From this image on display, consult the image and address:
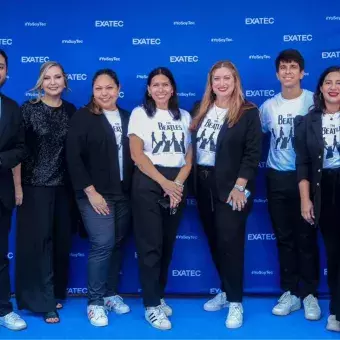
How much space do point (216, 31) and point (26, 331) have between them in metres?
2.47

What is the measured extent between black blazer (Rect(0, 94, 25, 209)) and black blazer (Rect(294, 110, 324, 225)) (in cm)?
170

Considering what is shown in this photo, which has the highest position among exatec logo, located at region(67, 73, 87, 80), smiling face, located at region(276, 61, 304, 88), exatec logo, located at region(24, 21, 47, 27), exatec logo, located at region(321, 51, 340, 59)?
exatec logo, located at region(24, 21, 47, 27)

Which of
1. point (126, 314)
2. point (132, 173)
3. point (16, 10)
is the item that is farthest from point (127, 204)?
point (16, 10)

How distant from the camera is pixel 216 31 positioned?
150 inches

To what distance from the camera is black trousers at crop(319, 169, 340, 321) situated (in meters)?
3.10

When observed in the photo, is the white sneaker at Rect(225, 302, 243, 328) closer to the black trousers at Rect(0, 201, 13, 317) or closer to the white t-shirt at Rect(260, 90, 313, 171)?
the white t-shirt at Rect(260, 90, 313, 171)

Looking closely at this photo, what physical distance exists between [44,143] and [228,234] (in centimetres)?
129

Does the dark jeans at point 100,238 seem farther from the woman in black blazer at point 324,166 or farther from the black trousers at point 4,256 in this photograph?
the woman in black blazer at point 324,166

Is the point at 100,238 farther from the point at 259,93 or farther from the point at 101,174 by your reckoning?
the point at 259,93

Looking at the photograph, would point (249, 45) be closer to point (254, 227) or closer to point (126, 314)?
point (254, 227)

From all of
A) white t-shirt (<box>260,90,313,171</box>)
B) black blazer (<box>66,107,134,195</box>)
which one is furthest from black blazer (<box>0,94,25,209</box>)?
white t-shirt (<box>260,90,313,171</box>)

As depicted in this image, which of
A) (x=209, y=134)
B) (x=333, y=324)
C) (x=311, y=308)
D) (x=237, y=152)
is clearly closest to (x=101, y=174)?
(x=209, y=134)

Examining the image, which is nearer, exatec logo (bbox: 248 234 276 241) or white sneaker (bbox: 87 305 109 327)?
white sneaker (bbox: 87 305 109 327)

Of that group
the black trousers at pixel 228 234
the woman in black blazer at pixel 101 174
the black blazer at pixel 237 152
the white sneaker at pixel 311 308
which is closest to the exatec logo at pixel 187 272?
the black trousers at pixel 228 234
